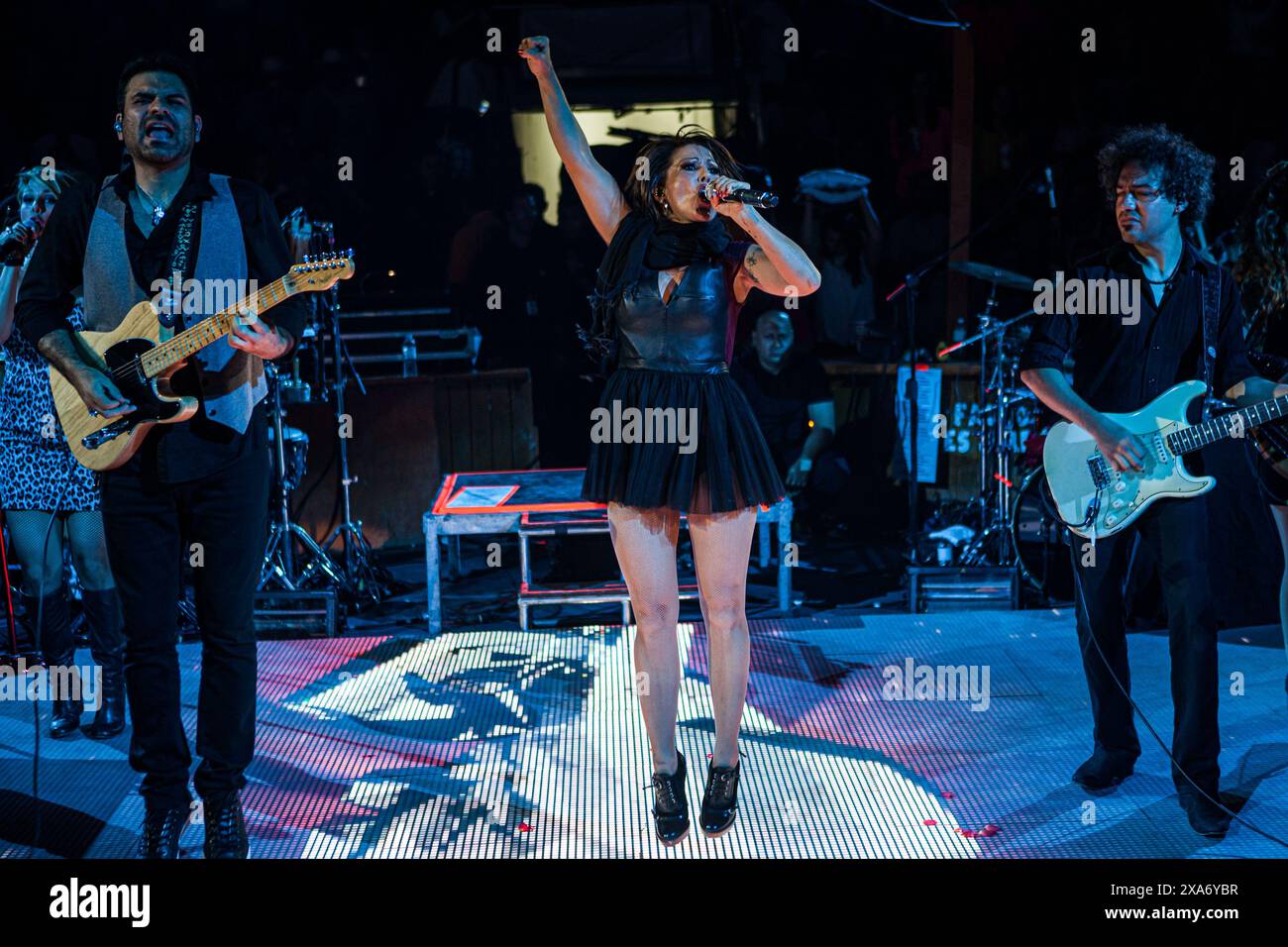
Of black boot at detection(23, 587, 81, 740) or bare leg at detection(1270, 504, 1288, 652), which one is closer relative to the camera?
bare leg at detection(1270, 504, 1288, 652)

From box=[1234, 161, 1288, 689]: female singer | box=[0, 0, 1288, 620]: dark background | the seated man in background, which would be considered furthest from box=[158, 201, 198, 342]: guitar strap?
box=[0, 0, 1288, 620]: dark background

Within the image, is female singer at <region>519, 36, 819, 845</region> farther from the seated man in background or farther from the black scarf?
the seated man in background

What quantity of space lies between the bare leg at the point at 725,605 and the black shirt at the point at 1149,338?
3.00 ft

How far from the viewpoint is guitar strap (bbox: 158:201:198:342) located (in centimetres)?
316

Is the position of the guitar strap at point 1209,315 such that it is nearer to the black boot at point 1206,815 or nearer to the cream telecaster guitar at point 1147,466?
the cream telecaster guitar at point 1147,466

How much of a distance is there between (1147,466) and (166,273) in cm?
244

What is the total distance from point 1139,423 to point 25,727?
3.45m

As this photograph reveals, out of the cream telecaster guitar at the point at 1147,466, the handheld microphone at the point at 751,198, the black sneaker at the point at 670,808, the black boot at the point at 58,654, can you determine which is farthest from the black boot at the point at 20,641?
the cream telecaster guitar at the point at 1147,466

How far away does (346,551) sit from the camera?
6164 mm

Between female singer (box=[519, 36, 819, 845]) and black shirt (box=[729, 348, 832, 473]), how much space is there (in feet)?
11.0

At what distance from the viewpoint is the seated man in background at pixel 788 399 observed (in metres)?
6.75

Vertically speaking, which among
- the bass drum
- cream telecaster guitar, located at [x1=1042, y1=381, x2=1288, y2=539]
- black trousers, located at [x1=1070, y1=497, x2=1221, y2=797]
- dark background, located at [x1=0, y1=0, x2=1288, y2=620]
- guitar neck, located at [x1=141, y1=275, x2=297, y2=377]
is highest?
dark background, located at [x1=0, y1=0, x2=1288, y2=620]
